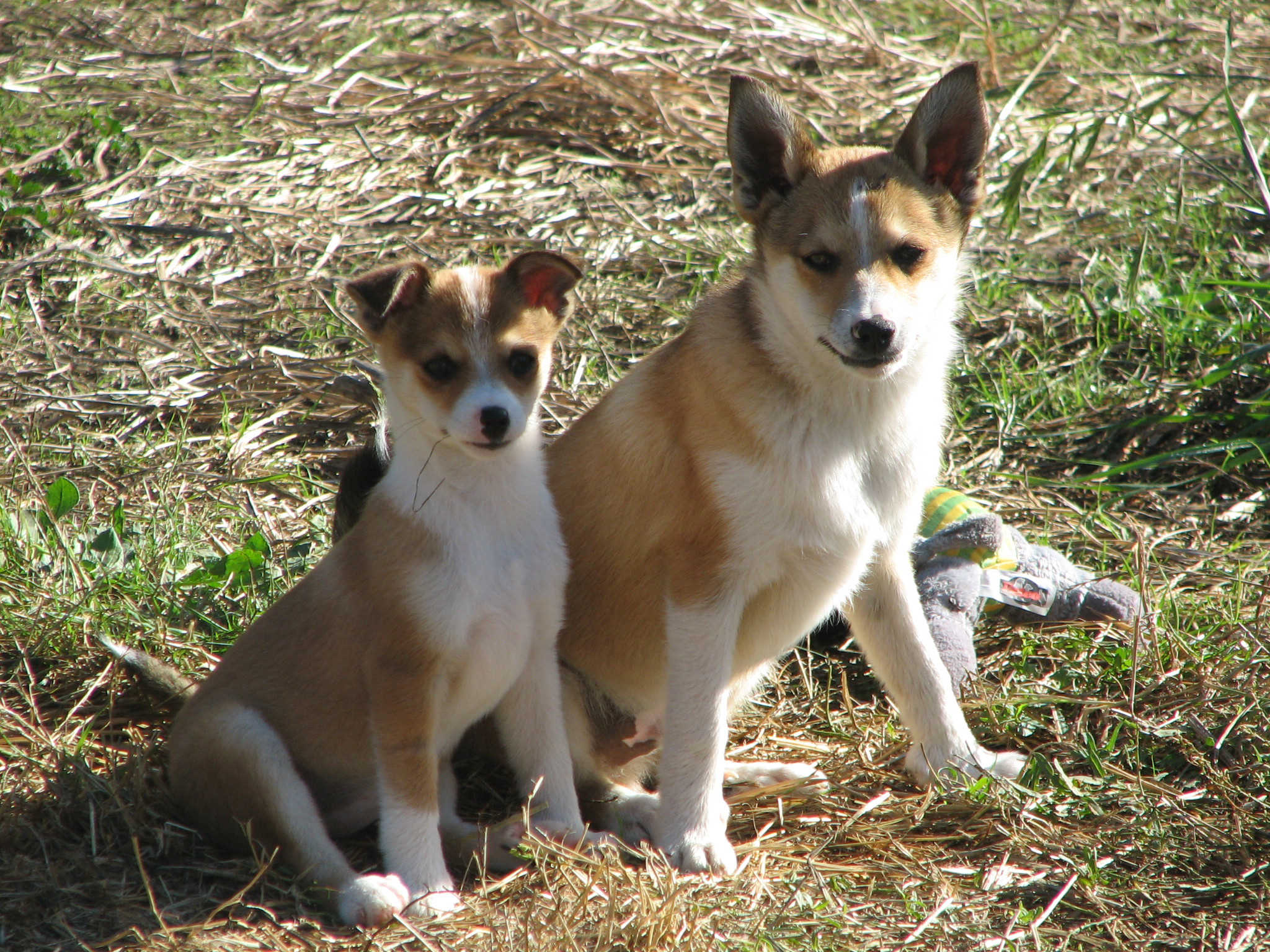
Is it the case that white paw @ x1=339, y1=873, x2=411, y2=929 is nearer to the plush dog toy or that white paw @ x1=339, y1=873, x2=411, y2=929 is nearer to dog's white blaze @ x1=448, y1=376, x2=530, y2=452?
dog's white blaze @ x1=448, y1=376, x2=530, y2=452

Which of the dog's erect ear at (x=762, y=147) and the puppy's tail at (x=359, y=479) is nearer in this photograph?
the dog's erect ear at (x=762, y=147)

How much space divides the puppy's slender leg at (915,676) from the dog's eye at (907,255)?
92cm

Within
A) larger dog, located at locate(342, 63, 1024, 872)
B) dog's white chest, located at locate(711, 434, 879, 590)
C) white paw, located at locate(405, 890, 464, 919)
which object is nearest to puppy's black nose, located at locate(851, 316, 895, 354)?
larger dog, located at locate(342, 63, 1024, 872)

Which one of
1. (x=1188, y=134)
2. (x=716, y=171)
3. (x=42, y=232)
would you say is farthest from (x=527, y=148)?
(x=1188, y=134)

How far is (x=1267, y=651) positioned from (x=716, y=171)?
4376mm

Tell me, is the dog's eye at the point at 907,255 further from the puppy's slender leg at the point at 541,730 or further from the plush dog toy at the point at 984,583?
the puppy's slender leg at the point at 541,730

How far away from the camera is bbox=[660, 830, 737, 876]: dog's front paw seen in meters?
3.43

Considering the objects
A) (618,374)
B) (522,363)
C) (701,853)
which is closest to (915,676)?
(701,853)

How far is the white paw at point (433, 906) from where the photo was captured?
312 cm

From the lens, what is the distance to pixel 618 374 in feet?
19.0

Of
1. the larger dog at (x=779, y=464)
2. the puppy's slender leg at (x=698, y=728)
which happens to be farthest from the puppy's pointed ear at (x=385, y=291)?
the puppy's slender leg at (x=698, y=728)

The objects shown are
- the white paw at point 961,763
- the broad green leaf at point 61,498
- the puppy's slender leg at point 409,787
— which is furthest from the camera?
the broad green leaf at point 61,498

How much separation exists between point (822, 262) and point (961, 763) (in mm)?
1658

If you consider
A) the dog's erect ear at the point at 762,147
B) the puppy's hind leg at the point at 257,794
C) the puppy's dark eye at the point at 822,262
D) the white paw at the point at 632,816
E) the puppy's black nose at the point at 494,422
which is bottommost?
the white paw at the point at 632,816
